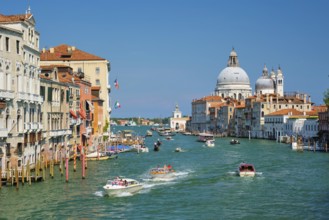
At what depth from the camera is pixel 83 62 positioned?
56.4m

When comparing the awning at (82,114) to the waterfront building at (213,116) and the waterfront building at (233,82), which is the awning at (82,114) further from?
the waterfront building at (233,82)

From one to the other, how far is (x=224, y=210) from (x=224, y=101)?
113 metres

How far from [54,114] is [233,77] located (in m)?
111

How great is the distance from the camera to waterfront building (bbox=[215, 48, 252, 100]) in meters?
144

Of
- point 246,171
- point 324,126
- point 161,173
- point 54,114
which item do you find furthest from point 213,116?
point 161,173

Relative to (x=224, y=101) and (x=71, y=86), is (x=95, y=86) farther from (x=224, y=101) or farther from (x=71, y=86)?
(x=224, y=101)

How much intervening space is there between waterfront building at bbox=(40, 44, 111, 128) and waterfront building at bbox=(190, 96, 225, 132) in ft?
241

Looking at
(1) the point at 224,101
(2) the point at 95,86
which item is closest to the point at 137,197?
(2) the point at 95,86

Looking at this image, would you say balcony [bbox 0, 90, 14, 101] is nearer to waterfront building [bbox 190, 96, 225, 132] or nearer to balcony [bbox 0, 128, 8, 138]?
balcony [bbox 0, 128, 8, 138]

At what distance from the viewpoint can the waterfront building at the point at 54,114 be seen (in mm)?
34531

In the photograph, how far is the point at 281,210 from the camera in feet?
73.5

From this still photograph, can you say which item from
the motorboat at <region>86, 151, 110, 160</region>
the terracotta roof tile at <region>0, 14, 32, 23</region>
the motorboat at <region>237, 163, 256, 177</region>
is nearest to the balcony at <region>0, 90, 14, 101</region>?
the terracotta roof tile at <region>0, 14, 32, 23</region>

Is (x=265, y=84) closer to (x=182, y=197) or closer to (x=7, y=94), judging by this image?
(x=7, y=94)

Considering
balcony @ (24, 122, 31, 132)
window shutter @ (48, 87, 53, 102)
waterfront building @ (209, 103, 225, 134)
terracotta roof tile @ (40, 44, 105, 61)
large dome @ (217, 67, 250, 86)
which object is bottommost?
balcony @ (24, 122, 31, 132)
